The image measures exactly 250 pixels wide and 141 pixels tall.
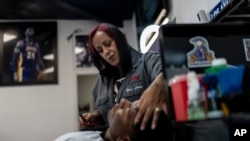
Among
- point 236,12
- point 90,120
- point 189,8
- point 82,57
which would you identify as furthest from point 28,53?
point 236,12

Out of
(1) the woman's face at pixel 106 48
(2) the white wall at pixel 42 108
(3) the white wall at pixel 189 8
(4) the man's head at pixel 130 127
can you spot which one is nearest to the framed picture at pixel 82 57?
(2) the white wall at pixel 42 108

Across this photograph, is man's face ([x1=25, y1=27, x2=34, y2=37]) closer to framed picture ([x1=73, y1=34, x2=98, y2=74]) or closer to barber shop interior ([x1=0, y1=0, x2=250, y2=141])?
barber shop interior ([x1=0, y1=0, x2=250, y2=141])

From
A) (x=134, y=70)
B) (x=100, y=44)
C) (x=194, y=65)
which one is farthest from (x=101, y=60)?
(x=194, y=65)

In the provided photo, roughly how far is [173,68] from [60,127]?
410 cm

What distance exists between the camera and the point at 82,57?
502cm

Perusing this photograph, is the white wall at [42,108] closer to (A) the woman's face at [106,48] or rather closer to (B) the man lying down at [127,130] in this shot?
(A) the woman's face at [106,48]


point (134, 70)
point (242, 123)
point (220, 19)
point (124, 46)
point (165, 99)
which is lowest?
point (242, 123)

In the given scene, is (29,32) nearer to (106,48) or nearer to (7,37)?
(7,37)

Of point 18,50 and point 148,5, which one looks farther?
point 18,50

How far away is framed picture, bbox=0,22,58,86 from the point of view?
15.9ft

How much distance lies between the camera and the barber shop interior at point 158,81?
0.82 m

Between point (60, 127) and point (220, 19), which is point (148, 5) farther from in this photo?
point (60, 127)

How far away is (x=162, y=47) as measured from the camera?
97cm

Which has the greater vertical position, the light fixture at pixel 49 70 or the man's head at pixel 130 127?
the light fixture at pixel 49 70
